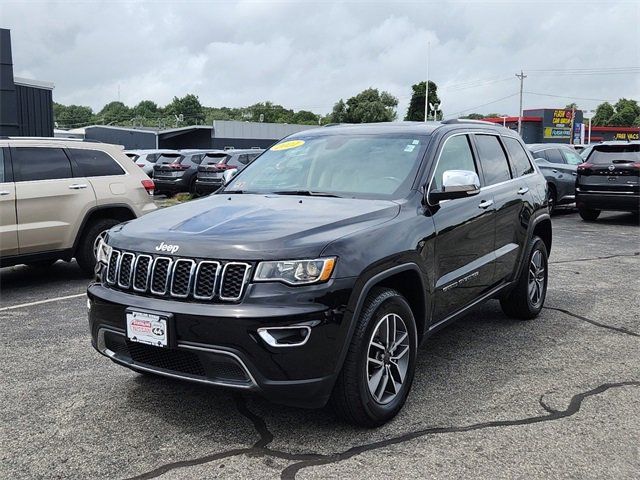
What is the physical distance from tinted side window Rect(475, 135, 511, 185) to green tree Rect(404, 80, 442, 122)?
65509 mm

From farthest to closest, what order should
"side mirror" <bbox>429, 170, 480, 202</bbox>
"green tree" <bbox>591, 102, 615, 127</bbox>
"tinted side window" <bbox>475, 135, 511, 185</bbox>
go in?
"green tree" <bbox>591, 102, 615, 127</bbox>
"tinted side window" <bbox>475, 135, 511, 185</bbox>
"side mirror" <bbox>429, 170, 480, 202</bbox>

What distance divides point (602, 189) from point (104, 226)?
1057cm

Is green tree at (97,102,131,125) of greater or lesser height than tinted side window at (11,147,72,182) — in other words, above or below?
above

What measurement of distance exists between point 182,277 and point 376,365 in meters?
1.19

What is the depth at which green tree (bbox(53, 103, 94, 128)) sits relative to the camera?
134750 millimetres

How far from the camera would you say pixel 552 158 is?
52.9 ft

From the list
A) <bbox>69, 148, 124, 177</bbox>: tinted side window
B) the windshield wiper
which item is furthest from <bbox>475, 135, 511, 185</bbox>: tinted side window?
<bbox>69, 148, 124, 177</bbox>: tinted side window

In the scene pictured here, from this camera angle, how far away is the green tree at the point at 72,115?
442ft

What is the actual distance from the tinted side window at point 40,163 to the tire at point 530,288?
529 cm

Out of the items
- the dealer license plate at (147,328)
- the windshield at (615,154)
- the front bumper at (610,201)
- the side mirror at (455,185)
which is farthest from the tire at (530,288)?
the windshield at (615,154)

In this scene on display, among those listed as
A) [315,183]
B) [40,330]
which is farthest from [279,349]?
[40,330]

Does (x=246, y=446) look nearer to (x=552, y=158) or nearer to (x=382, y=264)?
(x=382, y=264)

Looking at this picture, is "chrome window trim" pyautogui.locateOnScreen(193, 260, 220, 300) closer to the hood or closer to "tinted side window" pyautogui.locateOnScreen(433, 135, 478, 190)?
the hood

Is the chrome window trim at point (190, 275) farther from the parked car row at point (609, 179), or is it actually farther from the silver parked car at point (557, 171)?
the silver parked car at point (557, 171)
